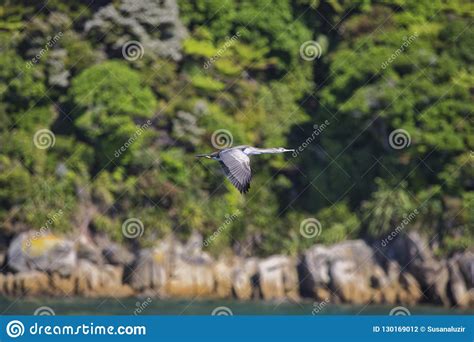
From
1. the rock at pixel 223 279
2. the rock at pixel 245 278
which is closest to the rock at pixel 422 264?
the rock at pixel 245 278

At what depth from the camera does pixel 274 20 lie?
47781 millimetres

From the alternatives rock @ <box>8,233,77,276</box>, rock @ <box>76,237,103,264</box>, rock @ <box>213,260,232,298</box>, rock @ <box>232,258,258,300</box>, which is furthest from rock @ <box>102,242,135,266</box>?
rock @ <box>232,258,258,300</box>

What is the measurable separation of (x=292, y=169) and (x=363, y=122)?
10.8ft

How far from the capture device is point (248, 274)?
140 feet

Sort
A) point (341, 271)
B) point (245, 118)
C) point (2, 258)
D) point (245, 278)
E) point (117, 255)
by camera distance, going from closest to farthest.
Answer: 1. point (341, 271)
2. point (245, 278)
3. point (2, 258)
4. point (117, 255)
5. point (245, 118)

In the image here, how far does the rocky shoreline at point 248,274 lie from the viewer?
41531mm

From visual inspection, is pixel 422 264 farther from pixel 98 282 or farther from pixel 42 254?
pixel 42 254

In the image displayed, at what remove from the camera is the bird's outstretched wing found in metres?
24.1

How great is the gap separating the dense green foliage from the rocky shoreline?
0.99 metres

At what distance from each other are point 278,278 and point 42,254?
23.6ft

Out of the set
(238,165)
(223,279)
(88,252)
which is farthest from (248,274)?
(238,165)

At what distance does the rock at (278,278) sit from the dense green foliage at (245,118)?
1.37m

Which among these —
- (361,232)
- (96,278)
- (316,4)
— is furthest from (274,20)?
(96,278)

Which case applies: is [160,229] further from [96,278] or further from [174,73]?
[174,73]
